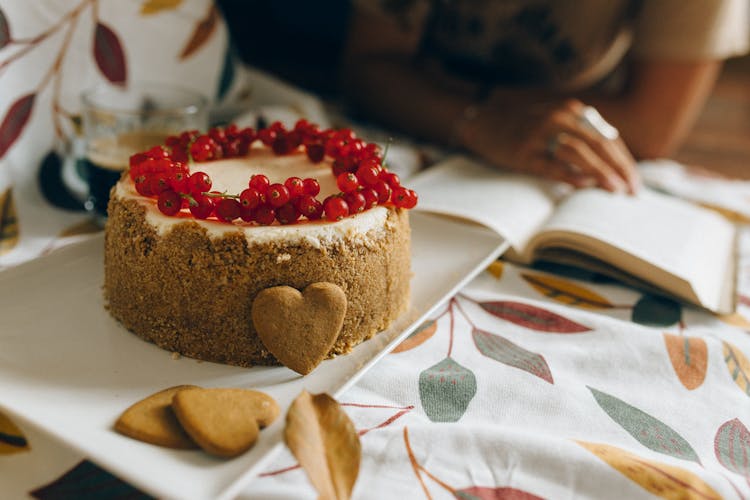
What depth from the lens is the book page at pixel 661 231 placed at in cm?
104

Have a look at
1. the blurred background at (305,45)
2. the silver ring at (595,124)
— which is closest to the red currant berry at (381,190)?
the silver ring at (595,124)

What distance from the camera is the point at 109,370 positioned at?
709 mm

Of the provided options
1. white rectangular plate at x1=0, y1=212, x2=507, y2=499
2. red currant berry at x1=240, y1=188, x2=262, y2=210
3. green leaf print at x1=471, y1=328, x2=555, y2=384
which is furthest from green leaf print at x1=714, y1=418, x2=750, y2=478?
red currant berry at x1=240, y1=188, x2=262, y2=210

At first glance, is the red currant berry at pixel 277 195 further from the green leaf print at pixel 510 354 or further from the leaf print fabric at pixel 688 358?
the leaf print fabric at pixel 688 358

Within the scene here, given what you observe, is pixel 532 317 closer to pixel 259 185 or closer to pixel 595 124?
pixel 259 185

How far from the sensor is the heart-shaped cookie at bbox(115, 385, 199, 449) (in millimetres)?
582

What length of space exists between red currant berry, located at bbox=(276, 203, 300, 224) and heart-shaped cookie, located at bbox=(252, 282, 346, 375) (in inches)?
3.0

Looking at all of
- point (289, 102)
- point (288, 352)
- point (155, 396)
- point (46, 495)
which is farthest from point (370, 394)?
point (289, 102)

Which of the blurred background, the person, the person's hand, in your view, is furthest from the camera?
the blurred background

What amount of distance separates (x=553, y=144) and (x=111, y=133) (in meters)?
0.89

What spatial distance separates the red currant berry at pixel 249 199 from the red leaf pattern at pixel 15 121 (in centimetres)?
58

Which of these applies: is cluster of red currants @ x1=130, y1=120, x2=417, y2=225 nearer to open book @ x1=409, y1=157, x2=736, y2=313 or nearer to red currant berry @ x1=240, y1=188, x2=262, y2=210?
red currant berry @ x1=240, y1=188, x2=262, y2=210

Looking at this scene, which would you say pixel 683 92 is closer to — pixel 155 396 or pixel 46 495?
pixel 155 396

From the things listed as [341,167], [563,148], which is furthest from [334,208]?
[563,148]
